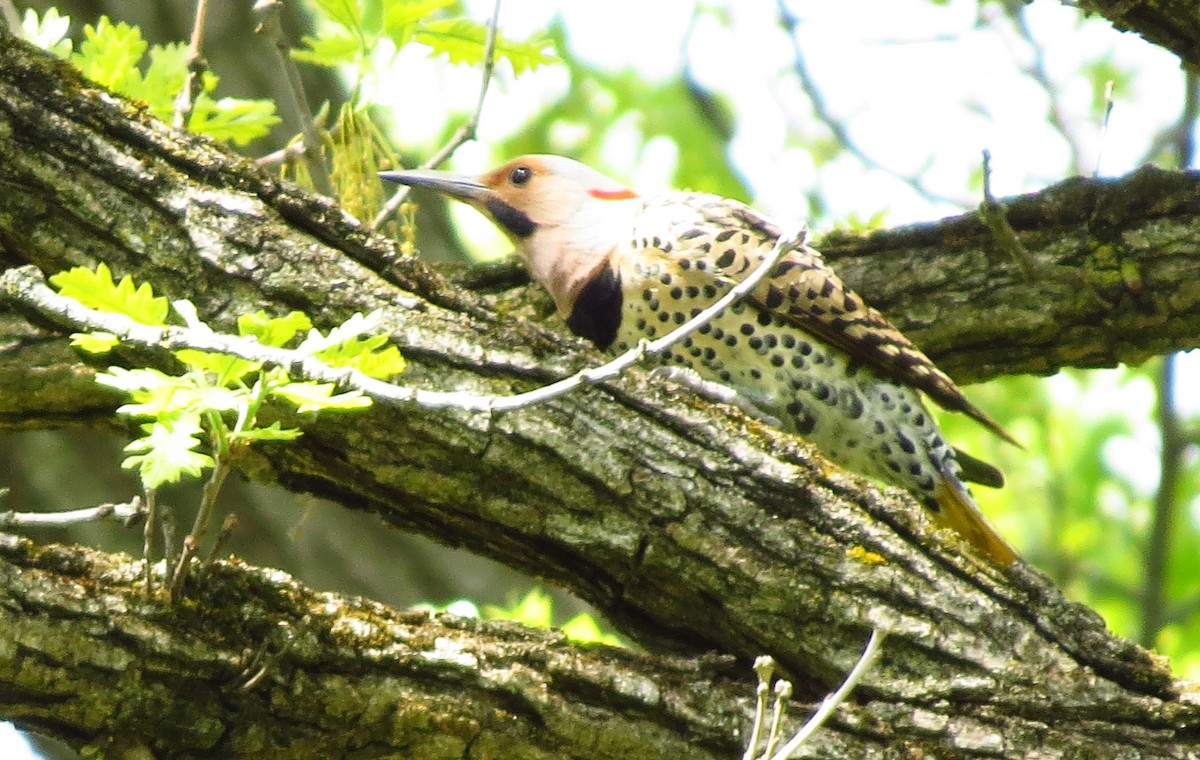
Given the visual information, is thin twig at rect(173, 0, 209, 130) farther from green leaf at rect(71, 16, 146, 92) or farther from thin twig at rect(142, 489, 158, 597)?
thin twig at rect(142, 489, 158, 597)

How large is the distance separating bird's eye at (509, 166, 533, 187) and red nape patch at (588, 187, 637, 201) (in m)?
0.26

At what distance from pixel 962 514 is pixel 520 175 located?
7.03ft

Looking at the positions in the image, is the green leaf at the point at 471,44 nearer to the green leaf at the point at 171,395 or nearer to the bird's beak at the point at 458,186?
the bird's beak at the point at 458,186

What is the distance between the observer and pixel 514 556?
3.44 metres

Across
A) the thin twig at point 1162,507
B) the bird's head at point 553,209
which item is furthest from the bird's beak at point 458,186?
the thin twig at point 1162,507

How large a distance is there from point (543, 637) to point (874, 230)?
7.43ft

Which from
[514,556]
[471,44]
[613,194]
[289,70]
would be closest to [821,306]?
[613,194]

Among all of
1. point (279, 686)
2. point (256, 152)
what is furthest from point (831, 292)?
point (256, 152)

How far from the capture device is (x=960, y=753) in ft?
10.6

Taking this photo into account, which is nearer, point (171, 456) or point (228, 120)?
point (171, 456)

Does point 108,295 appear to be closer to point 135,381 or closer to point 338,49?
point 135,381

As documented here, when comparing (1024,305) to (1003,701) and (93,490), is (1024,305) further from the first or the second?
(93,490)

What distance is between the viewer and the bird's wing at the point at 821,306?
4496 millimetres

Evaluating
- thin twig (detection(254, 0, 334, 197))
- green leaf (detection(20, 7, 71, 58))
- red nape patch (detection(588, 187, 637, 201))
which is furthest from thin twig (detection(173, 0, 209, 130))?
red nape patch (detection(588, 187, 637, 201))
